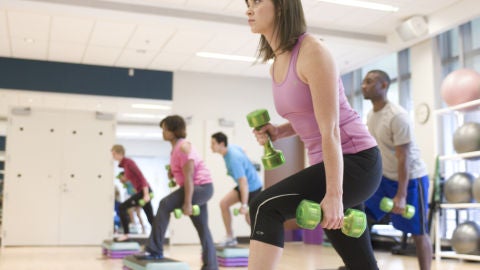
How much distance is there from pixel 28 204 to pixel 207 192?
494 cm

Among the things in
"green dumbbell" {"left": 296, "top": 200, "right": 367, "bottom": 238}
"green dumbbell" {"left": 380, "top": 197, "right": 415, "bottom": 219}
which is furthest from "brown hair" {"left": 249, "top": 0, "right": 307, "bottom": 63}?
"green dumbbell" {"left": 380, "top": 197, "right": 415, "bottom": 219}

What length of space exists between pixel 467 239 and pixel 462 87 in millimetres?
1544

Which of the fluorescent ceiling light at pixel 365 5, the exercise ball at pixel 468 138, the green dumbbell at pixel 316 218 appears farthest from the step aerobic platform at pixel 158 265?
the fluorescent ceiling light at pixel 365 5

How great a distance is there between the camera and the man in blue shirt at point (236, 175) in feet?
17.6

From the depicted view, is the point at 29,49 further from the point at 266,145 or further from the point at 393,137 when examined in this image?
the point at 266,145

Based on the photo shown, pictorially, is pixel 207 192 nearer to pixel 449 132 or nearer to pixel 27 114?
pixel 449 132

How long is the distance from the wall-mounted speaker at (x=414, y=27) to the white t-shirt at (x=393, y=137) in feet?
12.2

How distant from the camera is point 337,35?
7.05m

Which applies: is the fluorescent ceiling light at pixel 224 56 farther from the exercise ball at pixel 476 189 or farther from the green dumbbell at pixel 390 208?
the green dumbbell at pixel 390 208

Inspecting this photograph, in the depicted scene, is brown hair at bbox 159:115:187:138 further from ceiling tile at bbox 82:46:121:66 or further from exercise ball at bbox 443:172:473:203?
ceiling tile at bbox 82:46:121:66

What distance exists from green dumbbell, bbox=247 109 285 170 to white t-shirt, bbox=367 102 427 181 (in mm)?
1555

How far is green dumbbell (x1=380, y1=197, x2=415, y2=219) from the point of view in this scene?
118 inches

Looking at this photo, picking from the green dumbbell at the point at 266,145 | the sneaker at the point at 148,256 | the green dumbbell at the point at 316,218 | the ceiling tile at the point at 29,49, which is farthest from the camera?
the ceiling tile at the point at 29,49

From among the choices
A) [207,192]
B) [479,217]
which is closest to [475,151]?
[479,217]
